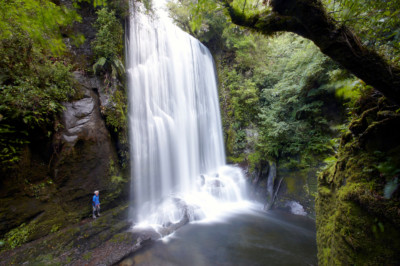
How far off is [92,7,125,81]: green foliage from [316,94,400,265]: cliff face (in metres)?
8.33

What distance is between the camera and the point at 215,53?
50.5 feet

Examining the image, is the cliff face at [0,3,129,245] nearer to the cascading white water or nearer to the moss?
the cascading white water

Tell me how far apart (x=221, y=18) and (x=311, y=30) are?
546 inches

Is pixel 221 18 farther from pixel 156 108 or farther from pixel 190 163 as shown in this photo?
pixel 190 163

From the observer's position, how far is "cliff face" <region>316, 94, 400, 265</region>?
1650mm

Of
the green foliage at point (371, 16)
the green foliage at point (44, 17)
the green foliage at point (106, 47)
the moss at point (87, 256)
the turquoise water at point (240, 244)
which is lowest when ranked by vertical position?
the turquoise water at point (240, 244)

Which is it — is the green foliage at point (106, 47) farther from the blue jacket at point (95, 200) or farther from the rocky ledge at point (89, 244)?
the rocky ledge at point (89, 244)

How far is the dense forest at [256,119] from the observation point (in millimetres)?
1753

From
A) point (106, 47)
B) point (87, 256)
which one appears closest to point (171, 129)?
point (106, 47)

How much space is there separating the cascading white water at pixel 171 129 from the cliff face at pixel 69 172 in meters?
1.30

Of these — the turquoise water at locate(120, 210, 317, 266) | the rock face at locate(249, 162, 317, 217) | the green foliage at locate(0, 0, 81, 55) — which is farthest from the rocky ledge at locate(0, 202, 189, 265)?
the green foliage at locate(0, 0, 81, 55)

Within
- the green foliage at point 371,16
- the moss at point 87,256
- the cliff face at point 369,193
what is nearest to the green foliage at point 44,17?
the green foliage at point 371,16

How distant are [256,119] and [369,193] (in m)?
10.1

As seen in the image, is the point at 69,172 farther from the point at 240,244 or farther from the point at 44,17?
the point at 240,244
